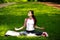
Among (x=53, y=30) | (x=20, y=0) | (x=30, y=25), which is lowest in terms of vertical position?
(x=20, y=0)

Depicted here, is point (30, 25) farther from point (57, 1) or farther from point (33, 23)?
point (57, 1)

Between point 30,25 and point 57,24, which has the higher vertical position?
point 30,25

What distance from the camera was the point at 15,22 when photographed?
14508 millimetres

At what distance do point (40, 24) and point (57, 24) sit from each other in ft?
2.68

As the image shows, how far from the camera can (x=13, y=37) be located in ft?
32.9

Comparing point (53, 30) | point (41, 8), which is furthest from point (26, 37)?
point (41, 8)

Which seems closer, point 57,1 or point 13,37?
point 13,37

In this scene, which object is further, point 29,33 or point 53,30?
point 53,30

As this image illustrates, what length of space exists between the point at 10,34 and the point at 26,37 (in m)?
0.61

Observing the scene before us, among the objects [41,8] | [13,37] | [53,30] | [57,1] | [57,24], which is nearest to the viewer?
[13,37]

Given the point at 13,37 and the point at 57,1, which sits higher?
the point at 13,37

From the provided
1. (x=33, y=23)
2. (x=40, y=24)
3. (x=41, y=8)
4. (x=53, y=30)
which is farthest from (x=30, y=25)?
(x=41, y=8)

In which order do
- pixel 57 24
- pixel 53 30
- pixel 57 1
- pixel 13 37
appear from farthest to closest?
pixel 57 1, pixel 57 24, pixel 53 30, pixel 13 37

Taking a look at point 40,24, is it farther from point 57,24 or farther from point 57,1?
point 57,1
